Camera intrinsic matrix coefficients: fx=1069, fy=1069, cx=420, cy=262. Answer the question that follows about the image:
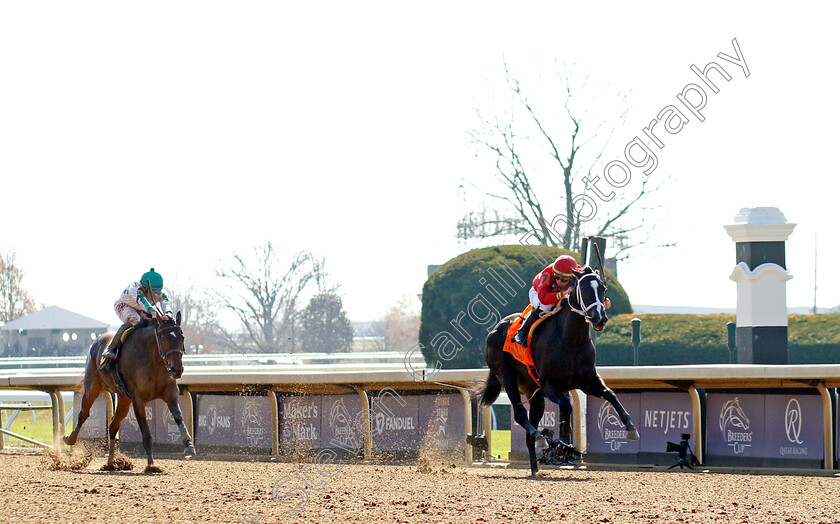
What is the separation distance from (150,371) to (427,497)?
435 cm

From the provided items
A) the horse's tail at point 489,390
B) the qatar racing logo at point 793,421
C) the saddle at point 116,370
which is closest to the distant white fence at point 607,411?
the qatar racing logo at point 793,421

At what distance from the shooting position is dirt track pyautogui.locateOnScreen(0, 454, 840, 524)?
654 cm

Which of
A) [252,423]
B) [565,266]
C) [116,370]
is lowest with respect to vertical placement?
[252,423]

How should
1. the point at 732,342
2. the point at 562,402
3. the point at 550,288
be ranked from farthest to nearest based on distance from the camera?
1. the point at 732,342
2. the point at 550,288
3. the point at 562,402

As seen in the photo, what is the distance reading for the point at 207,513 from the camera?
6801mm

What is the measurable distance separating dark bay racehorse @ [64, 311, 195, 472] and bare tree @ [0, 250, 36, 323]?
5066 cm

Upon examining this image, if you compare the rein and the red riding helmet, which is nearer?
the red riding helmet

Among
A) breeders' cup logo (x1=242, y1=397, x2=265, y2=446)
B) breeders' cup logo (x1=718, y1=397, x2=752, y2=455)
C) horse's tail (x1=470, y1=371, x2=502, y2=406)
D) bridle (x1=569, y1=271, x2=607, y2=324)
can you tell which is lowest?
breeders' cup logo (x1=242, y1=397, x2=265, y2=446)

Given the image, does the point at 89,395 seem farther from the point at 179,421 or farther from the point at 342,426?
the point at 342,426

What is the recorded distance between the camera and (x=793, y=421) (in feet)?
33.1

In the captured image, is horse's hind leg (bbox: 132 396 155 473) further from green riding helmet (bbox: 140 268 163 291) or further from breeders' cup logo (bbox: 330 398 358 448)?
breeders' cup logo (bbox: 330 398 358 448)

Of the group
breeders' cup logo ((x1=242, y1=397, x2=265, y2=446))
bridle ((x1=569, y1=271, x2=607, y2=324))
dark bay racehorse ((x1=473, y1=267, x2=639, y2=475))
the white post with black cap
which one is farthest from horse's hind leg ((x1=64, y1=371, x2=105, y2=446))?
the white post with black cap

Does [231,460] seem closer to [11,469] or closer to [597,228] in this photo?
[11,469]

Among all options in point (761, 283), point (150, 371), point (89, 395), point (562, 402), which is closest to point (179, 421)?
point (150, 371)
